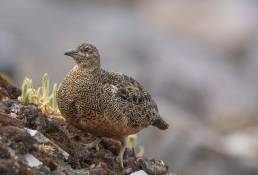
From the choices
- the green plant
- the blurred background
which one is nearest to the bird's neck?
the green plant

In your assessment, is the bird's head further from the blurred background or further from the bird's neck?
the blurred background

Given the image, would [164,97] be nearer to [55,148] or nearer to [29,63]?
[29,63]

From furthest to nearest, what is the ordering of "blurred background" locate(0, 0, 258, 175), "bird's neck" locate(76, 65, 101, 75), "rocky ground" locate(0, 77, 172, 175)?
"blurred background" locate(0, 0, 258, 175), "bird's neck" locate(76, 65, 101, 75), "rocky ground" locate(0, 77, 172, 175)

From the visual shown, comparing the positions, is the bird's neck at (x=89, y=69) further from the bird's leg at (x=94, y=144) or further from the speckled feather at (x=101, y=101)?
the bird's leg at (x=94, y=144)

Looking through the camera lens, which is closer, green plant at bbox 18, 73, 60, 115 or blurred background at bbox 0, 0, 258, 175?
green plant at bbox 18, 73, 60, 115

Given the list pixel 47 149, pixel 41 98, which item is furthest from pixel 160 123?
pixel 47 149

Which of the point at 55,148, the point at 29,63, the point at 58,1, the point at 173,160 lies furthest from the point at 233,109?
the point at 55,148

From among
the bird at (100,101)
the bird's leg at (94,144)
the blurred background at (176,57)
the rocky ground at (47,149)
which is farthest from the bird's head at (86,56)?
the blurred background at (176,57)
